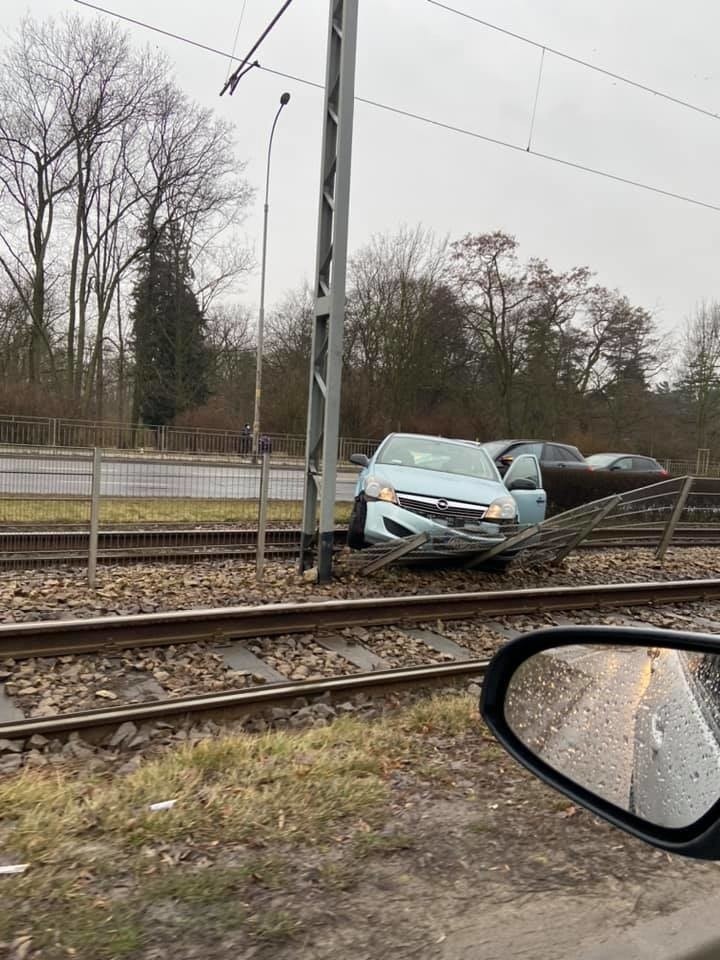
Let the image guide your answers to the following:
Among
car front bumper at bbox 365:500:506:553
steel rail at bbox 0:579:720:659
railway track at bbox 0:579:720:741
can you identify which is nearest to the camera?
railway track at bbox 0:579:720:741

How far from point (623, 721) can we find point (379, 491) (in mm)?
7237

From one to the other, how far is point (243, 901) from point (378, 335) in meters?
37.6

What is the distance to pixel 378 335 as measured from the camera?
39062mm

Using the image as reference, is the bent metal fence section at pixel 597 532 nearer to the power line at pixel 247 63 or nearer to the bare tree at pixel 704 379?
the power line at pixel 247 63

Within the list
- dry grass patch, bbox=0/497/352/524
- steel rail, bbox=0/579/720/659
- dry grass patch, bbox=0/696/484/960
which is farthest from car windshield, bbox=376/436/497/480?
dry grass patch, bbox=0/696/484/960

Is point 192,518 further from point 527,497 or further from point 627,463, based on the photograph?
point 627,463

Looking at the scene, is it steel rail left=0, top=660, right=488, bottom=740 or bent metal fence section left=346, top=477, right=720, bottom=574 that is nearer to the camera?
steel rail left=0, top=660, right=488, bottom=740

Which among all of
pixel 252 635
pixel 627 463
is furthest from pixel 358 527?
pixel 627 463

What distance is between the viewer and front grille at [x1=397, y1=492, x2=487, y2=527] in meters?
9.11

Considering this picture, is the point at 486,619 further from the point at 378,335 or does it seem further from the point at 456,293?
the point at 456,293

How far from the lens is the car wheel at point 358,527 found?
9352 millimetres

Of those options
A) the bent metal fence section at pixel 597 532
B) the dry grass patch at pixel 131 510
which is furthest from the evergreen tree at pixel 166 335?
the bent metal fence section at pixel 597 532

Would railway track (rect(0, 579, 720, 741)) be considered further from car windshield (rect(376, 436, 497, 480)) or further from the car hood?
car windshield (rect(376, 436, 497, 480))

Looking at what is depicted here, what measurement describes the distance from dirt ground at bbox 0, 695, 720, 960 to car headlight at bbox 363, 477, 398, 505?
17.5 ft
